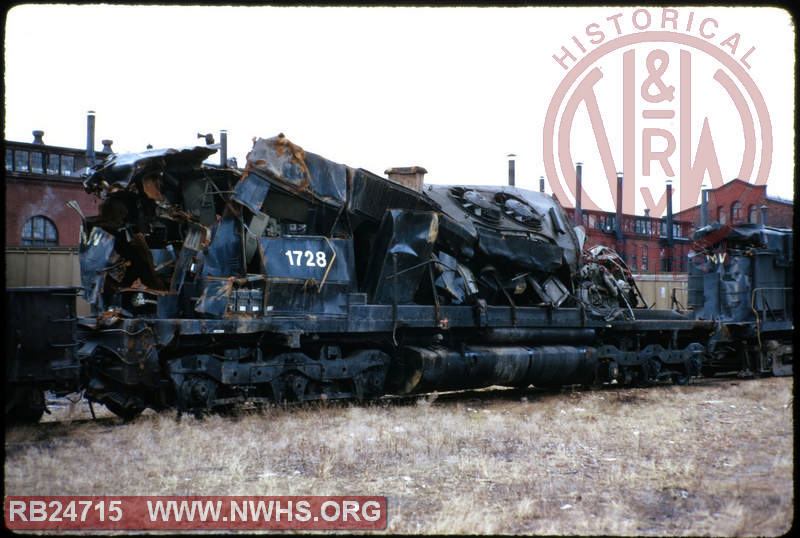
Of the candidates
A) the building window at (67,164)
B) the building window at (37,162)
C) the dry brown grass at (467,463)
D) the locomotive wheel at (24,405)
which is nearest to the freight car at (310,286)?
the locomotive wheel at (24,405)

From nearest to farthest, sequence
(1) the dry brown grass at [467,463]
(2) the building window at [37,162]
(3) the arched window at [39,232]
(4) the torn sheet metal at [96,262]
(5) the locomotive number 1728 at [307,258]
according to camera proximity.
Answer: (1) the dry brown grass at [467,463] < (4) the torn sheet metal at [96,262] < (5) the locomotive number 1728 at [307,258] < (3) the arched window at [39,232] < (2) the building window at [37,162]

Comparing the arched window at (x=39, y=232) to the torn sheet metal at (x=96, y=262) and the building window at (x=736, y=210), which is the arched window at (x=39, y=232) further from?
the building window at (x=736, y=210)

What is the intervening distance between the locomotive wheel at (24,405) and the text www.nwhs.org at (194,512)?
3268mm

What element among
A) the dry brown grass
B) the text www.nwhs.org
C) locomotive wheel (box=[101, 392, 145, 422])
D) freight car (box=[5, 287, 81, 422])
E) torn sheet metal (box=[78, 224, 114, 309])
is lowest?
the dry brown grass

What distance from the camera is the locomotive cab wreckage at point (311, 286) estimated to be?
980 cm

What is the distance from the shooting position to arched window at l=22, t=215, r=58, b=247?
112 feet

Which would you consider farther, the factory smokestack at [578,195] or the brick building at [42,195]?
the factory smokestack at [578,195]

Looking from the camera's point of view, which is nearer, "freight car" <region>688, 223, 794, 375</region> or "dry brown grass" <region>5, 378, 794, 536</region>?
"dry brown grass" <region>5, 378, 794, 536</region>

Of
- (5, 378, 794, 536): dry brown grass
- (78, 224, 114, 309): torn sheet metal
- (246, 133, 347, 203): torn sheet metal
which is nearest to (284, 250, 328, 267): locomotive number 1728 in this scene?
(246, 133, 347, 203): torn sheet metal

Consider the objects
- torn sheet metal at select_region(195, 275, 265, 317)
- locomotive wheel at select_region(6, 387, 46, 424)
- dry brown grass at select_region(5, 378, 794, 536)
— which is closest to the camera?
dry brown grass at select_region(5, 378, 794, 536)

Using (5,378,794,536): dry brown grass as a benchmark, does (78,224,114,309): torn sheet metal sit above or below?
above

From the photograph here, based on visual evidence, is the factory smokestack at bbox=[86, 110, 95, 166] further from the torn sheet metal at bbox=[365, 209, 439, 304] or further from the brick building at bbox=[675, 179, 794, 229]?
the brick building at bbox=[675, 179, 794, 229]

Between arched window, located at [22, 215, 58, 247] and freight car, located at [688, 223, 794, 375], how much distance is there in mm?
29209

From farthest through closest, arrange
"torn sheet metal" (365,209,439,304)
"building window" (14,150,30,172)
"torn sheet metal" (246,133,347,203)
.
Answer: "building window" (14,150,30,172), "torn sheet metal" (365,209,439,304), "torn sheet metal" (246,133,347,203)
